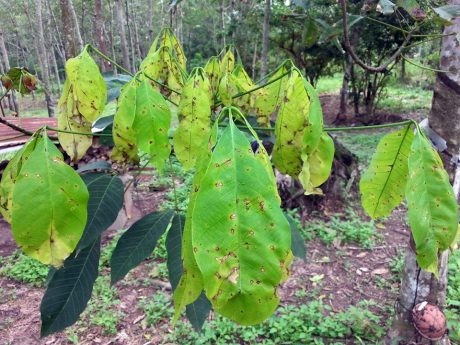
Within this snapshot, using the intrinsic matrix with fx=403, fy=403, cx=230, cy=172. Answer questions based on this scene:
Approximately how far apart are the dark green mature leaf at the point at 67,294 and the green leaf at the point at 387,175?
611 millimetres

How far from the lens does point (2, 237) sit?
362cm

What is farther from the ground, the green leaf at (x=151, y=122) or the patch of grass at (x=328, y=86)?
the green leaf at (x=151, y=122)

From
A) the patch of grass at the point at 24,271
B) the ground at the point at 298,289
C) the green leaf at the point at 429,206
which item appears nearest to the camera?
the green leaf at the point at 429,206

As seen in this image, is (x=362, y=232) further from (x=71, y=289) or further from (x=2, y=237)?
(x=2, y=237)

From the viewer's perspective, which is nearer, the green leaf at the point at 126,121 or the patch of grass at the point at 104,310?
the green leaf at the point at 126,121

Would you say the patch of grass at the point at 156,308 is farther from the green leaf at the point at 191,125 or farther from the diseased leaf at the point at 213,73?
the green leaf at the point at 191,125

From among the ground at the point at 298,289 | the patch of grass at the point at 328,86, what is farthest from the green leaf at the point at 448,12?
the patch of grass at the point at 328,86

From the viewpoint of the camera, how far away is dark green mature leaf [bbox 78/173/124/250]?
792mm

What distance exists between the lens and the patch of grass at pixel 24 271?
295cm

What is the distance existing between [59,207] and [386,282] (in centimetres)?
273

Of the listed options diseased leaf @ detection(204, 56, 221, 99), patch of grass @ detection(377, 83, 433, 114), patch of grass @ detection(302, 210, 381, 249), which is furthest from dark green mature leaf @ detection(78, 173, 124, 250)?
patch of grass @ detection(377, 83, 433, 114)

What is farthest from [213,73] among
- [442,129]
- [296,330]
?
[296,330]

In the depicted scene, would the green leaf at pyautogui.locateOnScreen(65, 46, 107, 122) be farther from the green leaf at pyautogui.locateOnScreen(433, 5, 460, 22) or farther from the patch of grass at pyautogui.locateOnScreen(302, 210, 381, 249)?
the patch of grass at pyautogui.locateOnScreen(302, 210, 381, 249)

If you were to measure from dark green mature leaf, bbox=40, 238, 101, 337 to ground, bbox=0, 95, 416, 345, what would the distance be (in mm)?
1565
